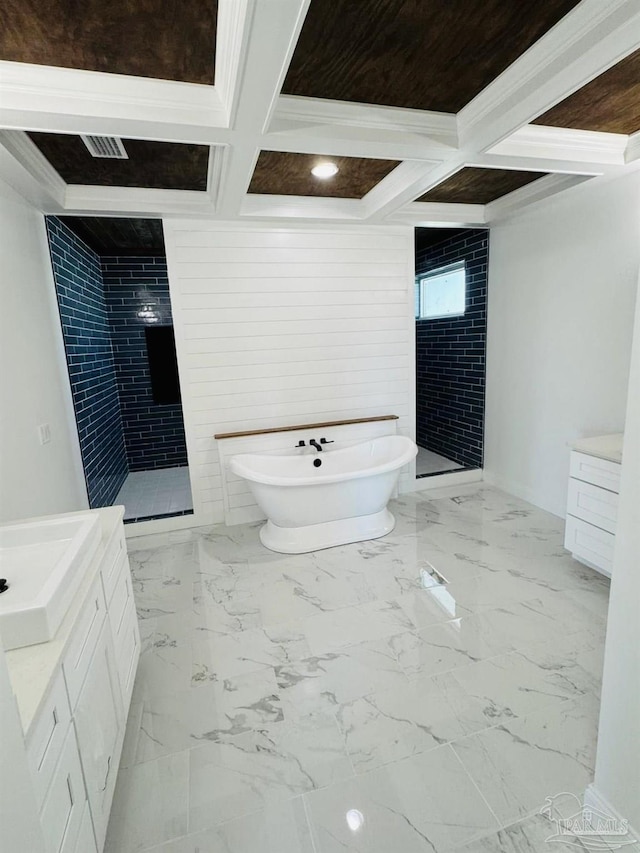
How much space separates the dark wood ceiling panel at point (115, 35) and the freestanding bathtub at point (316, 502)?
235 centimetres

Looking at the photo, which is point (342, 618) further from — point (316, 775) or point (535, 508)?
point (535, 508)

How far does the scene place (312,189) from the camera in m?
3.15

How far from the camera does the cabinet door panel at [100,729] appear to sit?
122 cm

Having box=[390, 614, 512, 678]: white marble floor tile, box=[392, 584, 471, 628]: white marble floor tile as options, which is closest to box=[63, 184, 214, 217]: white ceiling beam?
box=[392, 584, 471, 628]: white marble floor tile

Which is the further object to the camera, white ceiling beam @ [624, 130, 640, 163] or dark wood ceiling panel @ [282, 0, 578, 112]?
white ceiling beam @ [624, 130, 640, 163]

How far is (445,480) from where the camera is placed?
14.5ft

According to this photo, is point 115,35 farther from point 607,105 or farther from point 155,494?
point 155,494

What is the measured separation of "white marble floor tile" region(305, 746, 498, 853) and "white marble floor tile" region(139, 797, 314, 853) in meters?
0.05

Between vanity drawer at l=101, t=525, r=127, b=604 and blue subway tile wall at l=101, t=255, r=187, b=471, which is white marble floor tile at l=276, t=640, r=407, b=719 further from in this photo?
blue subway tile wall at l=101, t=255, r=187, b=471

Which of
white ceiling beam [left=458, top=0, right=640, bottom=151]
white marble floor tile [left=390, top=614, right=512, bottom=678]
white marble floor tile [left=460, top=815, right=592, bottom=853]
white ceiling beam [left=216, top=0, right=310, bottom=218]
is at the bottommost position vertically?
white marble floor tile [left=460, top=815, right=592, bottom=853]

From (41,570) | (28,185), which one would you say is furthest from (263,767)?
(28,185)

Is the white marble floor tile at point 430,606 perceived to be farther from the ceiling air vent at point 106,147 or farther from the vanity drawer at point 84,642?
the ceiling air vent at point 106,147

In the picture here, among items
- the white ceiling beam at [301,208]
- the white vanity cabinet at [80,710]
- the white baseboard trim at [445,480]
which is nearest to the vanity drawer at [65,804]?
the white vanity cabinet at [80,710]

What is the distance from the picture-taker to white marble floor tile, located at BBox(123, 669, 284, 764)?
5.72ft
